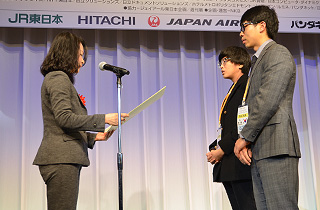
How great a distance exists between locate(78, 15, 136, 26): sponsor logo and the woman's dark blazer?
1.52 m

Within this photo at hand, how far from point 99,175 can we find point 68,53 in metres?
1.83

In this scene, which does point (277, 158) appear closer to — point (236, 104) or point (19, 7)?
point (236, 104)

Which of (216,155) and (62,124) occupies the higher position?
(62,124)

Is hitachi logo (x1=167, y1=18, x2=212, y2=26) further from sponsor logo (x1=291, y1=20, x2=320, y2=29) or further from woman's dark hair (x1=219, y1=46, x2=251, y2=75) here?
woman's dark hair (x1=219, y1=46, x2=251, y2=75)

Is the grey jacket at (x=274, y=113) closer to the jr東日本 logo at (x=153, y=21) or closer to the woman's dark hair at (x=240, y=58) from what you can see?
the woman's dark hair at (x=240, y=58)

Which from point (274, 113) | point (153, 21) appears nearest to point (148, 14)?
point (153, 21)

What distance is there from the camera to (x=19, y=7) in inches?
122

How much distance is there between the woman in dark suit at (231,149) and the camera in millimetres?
1896

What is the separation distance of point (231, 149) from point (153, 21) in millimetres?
1663

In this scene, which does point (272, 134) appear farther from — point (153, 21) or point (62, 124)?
point (153, 21)

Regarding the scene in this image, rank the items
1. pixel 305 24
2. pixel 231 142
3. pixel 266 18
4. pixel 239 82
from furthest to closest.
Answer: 1. pixel 305 24
2. pixel 239 82
3. pixel 231 142
4. pixel 266 18

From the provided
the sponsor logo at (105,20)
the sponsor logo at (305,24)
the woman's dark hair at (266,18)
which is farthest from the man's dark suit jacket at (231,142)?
the sponsor logo at (305,24)

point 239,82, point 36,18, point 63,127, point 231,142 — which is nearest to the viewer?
point 63,127

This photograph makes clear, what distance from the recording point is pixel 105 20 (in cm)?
318
